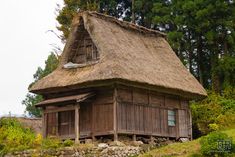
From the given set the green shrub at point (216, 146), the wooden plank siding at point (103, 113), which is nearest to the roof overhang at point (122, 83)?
the wooden plank siding at point (103, 113)

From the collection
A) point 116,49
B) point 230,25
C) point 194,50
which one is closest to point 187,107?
point 116,49

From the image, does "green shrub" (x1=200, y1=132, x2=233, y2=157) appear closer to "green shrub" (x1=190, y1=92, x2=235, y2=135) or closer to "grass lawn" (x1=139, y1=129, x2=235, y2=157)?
"grass lawn" (x1=139, y1=129, x2=235, y2=157)

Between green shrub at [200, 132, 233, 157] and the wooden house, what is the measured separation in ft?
17.9

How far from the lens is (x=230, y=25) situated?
42.8m

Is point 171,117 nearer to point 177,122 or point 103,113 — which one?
point 177,122

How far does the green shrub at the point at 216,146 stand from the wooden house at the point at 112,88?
5460 mm

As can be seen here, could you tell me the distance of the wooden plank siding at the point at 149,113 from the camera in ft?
99.0

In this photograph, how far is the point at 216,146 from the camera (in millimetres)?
25094

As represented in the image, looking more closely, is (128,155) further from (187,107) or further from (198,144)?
(187,107)

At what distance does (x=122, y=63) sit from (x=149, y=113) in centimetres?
388

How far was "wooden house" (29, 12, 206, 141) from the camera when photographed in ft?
97.3

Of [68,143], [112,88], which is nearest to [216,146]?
[112,88]

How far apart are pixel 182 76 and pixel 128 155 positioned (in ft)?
27.1

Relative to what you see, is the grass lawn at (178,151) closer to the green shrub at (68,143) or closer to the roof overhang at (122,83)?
the green shrub at (68,143)
